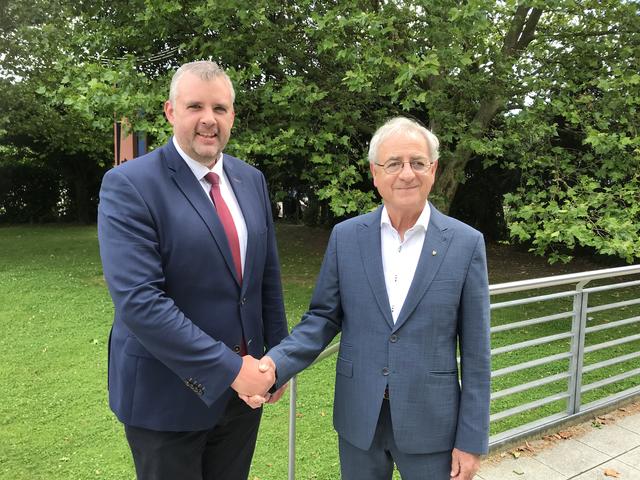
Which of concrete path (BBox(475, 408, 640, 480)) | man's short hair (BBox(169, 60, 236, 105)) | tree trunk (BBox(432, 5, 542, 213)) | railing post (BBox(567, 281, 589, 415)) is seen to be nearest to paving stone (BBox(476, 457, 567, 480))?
concrete path (BBox(475, 408, 640, 480))

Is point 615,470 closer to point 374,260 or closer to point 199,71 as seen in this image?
point 374,260

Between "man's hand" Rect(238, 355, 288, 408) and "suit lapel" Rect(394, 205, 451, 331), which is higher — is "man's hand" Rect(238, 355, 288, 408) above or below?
below

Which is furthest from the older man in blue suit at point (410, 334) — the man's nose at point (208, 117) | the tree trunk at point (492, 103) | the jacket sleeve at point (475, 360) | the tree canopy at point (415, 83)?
the tree trunk at point (492, 103)

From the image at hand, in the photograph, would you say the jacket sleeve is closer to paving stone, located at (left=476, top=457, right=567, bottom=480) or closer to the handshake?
the handshake

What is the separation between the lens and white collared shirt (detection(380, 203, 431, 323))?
6.03 ft

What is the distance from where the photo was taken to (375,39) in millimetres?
6883

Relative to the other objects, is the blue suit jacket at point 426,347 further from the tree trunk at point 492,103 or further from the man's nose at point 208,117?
the tree trunk at point 492,103

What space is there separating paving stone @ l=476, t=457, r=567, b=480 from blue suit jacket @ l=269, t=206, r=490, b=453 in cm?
170

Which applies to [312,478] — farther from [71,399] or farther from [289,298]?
[289,298]

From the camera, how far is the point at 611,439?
3658 millimetres

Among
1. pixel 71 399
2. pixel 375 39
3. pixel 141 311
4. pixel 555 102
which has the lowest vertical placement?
pixel 71 399

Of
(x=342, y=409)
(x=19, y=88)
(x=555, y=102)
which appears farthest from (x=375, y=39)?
(x=19, y=88)

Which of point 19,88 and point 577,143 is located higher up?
point 19,88

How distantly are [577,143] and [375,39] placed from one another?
584 centimetres
